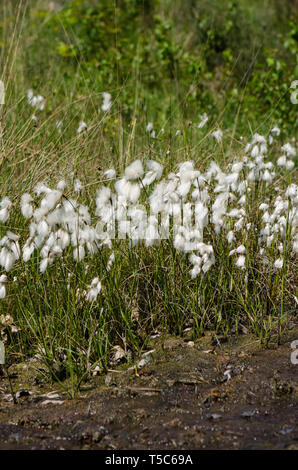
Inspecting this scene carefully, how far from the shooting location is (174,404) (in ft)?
8.38

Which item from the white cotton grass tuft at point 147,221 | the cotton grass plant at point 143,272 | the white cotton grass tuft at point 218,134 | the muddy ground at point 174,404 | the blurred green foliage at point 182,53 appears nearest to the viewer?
the muddy ground at point 174,404

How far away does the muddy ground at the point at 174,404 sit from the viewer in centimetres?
228

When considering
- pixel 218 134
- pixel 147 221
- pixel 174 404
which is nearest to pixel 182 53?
pixel 218 134

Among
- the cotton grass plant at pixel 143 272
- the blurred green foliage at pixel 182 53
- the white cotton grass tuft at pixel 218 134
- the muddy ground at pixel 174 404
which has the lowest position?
the muddy ground at pixel 174 404

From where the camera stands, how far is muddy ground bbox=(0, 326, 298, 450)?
7.47 ft

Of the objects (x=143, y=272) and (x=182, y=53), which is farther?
(x=182, y=53)

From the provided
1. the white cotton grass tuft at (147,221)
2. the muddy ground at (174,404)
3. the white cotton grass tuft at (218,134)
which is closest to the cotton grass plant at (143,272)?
the white cotton grass tuft at (147,221)

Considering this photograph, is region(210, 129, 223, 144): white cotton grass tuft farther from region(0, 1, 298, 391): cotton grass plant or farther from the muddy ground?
the muddy ground

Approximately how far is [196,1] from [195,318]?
303 inches

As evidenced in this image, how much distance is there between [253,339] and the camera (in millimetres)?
3088

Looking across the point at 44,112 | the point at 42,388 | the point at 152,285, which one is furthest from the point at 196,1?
the point at 42,388

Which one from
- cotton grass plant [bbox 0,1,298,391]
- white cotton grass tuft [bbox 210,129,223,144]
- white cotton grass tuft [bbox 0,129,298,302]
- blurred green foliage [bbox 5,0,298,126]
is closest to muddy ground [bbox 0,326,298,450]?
cotton grass plant [bbox 0,1,298,391]

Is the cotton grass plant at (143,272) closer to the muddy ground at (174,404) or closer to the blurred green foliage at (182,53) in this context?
the muddy ground at (174,404)

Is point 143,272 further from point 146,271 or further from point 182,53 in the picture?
point 182,53
